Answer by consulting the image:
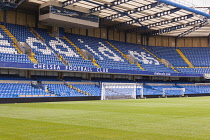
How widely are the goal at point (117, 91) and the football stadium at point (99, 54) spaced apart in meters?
0.14

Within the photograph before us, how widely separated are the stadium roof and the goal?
1179 centimetres

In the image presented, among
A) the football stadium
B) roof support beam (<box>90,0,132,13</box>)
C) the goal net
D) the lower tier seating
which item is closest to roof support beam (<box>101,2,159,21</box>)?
the football stadium

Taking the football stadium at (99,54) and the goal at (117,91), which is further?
the goal at (117,91)

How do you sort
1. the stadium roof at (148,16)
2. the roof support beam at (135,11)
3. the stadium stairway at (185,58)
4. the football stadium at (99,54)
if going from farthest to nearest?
1. the stadium stairway at (185,58)
2. the roof support beam at (135,11)
3. the stadium roof at (148,16)
4. the football stadium at (99,54)

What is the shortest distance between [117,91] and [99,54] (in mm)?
11865

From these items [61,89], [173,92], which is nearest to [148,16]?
[173,92]

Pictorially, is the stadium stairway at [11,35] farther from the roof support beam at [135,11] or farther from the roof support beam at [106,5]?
the roof support beam at [135,11]

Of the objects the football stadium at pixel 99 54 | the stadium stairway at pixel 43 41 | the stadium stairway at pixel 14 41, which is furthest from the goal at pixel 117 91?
the stadium stairway at pixel 14 41

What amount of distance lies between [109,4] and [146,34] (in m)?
22.9

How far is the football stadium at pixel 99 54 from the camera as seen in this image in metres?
37.8

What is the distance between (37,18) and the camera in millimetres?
49656

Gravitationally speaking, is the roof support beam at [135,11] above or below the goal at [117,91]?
above

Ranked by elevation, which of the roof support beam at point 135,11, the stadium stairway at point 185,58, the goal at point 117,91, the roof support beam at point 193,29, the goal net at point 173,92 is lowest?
the goal net at point 173,92

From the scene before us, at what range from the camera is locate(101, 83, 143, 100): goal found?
4188 centimetres
